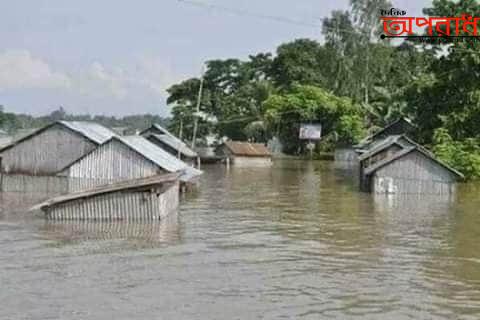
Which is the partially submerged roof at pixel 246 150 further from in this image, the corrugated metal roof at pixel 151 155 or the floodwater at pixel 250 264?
the floodwater at pixel 250 264

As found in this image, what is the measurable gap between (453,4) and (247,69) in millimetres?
34780

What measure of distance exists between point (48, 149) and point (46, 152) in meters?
0.14

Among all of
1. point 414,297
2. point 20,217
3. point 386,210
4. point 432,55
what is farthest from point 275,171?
point 414,297

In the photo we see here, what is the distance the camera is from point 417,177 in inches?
1148

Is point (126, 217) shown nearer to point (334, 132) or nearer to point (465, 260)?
point (465, 260)

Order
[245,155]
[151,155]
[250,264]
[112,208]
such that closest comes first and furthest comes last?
[250,264] → [112,208] → [151,155] → [245,155]

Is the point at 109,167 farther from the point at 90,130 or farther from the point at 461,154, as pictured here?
the point at 461,154

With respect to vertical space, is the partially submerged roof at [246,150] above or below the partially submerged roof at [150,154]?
above

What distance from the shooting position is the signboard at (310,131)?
61.2 metres

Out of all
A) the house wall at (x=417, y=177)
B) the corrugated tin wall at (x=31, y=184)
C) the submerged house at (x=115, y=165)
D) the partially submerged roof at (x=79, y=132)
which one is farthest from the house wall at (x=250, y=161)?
the submerged house at (x=115, y=165)

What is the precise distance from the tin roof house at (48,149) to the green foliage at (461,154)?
53.1 feet

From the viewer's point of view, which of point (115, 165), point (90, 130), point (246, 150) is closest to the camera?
point (115, 165)

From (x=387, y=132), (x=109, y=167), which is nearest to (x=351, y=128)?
(x=387, y=132)

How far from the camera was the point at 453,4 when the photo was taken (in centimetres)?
3825
